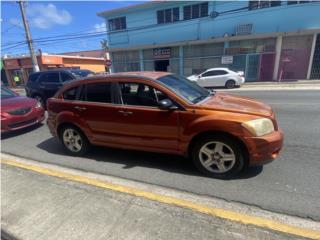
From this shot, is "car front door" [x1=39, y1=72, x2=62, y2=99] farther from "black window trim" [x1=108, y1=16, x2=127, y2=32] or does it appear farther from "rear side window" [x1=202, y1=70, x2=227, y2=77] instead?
Result: "black window trim" [x1=108, y1=16, x2=127, y2=32]

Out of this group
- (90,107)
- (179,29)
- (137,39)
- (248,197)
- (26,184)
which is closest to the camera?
(248,197)

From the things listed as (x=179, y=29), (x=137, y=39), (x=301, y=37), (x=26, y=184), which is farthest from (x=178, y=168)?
(x=137, y=39)

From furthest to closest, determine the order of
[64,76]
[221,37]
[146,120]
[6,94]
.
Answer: [221,37]
[64,76]
[6,94]
[146,120]

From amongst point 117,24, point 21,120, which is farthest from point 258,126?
point 117,24

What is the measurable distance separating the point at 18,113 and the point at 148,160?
4.58m

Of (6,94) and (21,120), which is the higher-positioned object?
(6,94)

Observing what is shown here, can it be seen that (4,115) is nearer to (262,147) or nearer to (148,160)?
(148,160)

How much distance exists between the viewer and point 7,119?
6.18m

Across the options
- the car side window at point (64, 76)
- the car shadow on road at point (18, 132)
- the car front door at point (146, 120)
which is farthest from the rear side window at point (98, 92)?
the car side window at point (64, 76)

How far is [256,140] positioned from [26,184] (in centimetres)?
363

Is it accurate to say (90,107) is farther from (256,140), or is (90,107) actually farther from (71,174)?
(256,140)

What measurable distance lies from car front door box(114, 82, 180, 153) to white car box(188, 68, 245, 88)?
13105mm

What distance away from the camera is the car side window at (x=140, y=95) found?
3.74 meters

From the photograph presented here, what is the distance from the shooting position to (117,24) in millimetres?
25203
